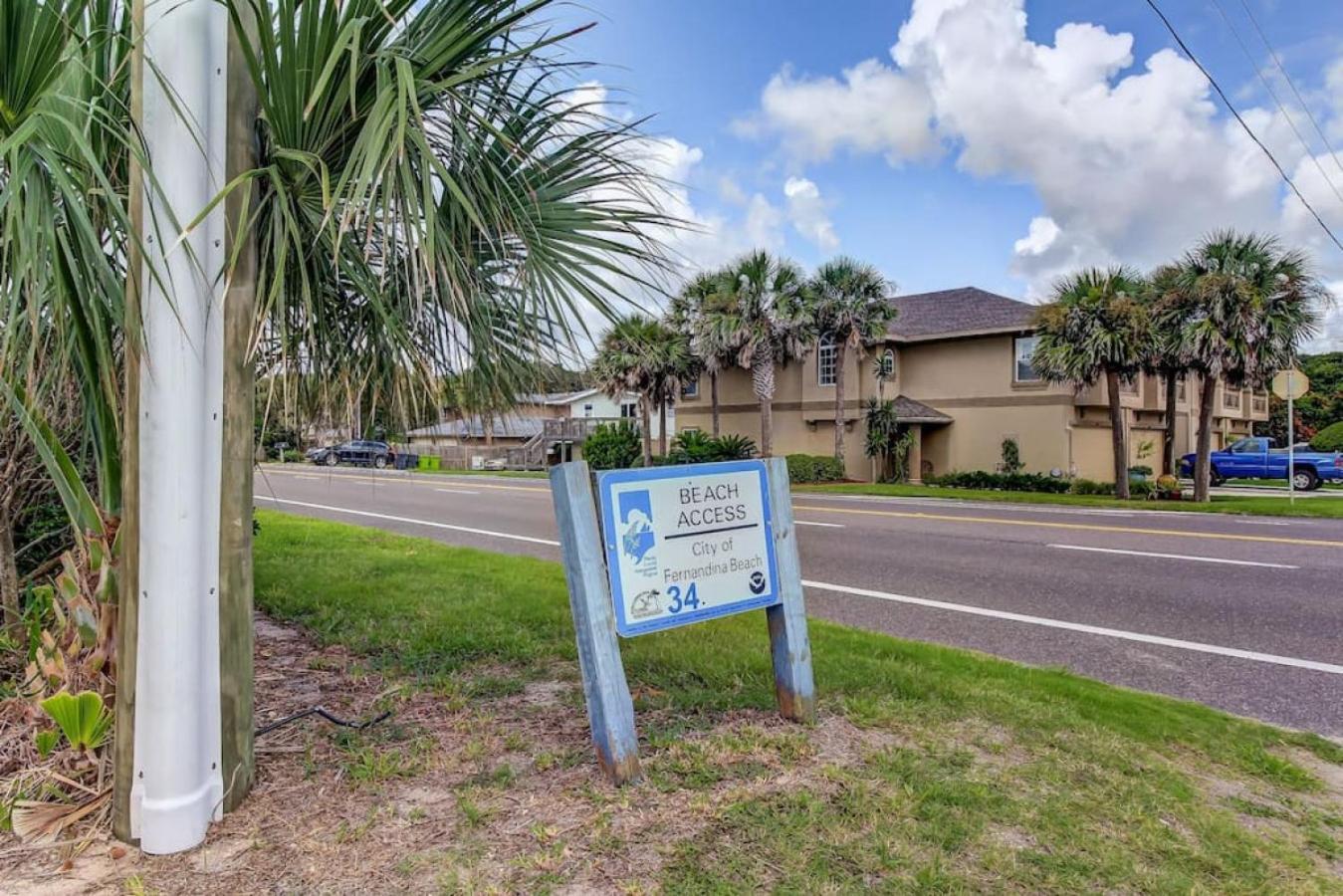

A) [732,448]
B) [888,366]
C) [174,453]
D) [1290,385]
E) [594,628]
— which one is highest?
[888,366]

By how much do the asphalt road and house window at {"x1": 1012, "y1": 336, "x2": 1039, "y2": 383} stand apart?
365 inches

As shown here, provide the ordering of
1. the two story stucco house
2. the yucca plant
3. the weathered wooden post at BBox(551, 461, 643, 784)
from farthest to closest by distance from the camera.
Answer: the two story stucco house → the weathered wooden post at BBox(551, 461, 643, 784) → the yucca plant

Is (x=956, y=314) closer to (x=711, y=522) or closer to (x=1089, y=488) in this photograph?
(x=1089, y=488)

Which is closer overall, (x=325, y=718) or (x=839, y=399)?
(x=325, y=718)

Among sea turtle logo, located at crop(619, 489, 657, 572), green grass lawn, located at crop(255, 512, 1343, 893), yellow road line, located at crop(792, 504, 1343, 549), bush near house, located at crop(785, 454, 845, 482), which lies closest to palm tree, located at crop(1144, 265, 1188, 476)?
yellow road line, located at crop(792, 504, 1343, 549)

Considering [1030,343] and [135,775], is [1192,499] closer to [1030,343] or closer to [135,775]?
[1030,343]

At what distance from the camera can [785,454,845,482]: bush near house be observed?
981 inches

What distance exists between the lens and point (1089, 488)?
21516mm

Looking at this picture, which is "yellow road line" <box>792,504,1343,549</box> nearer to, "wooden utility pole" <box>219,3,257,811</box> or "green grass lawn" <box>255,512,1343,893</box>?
"green grass lawn" <box>255,512,1343,893</box>

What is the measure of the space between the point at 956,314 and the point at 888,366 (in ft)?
10.3

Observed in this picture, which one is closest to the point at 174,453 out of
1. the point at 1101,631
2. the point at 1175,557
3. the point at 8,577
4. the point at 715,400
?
the point at 8,577

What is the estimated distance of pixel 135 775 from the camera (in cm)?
252

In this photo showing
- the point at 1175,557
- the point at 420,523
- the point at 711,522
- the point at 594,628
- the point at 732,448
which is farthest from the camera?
the point at 732,448

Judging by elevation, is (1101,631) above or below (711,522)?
below
